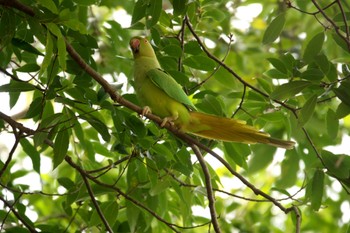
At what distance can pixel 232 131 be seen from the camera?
9.30 feet

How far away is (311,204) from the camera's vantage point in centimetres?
266

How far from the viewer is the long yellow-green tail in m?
2.80

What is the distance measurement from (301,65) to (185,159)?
2.36 ft

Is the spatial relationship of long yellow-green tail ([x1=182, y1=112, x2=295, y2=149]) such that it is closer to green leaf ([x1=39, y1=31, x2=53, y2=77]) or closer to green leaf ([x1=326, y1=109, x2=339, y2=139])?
green leaf ([x1=326, y1=109, x2=339, y2=139])

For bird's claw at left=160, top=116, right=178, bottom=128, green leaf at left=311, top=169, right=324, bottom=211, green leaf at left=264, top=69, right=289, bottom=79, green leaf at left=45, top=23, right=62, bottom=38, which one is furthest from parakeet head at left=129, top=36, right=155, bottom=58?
green leaf at left=311, top=169, right=324, bottom=211

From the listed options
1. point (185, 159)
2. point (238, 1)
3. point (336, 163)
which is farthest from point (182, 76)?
point (238, 1)

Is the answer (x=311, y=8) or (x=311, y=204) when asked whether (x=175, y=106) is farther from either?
(x=311, y=8)

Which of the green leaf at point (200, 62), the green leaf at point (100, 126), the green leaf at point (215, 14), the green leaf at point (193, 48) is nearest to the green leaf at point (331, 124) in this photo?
the green leaf at point (200, 62)

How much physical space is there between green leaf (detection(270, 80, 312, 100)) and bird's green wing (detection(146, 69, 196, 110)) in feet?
1.82

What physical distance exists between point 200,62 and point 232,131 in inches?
15.2

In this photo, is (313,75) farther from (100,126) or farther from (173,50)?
(100,126)

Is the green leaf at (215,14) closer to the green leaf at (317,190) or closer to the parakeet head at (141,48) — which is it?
the parakeet head at (141,48)

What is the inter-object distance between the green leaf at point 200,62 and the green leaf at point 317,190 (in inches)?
29.1

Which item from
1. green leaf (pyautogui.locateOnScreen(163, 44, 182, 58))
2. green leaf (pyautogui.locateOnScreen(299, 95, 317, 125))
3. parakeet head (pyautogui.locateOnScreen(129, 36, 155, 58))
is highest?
parakeet head (pyautogui.locateOnScreen(129, 36, 155, 58))
